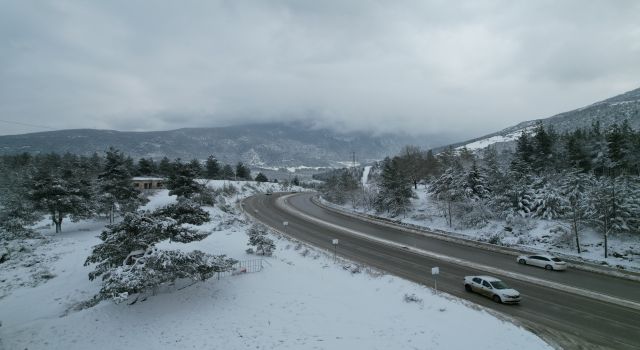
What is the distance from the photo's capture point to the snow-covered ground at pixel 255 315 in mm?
13219

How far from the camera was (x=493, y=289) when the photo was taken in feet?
65.0

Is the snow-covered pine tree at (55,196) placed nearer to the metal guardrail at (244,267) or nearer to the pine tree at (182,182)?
the pine tree at (182,182)

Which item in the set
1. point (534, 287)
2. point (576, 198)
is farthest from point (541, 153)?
point (534, 287)

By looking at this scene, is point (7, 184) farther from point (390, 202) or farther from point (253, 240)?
point (390, 202)

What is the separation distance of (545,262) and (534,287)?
6232 mm

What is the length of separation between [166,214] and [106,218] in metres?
31.6

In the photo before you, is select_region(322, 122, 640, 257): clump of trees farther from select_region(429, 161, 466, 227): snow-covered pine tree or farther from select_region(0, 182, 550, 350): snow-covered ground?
select_region(0, 182, 550, 350): snow-covered ground

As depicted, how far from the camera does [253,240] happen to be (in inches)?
1032

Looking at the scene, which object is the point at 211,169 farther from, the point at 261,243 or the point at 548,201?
the point at 548,201

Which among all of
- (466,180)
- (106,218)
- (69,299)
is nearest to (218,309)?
(69,299)

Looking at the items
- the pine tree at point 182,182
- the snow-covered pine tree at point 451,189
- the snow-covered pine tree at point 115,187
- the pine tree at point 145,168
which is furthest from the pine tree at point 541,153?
the pine tree at point 145,168

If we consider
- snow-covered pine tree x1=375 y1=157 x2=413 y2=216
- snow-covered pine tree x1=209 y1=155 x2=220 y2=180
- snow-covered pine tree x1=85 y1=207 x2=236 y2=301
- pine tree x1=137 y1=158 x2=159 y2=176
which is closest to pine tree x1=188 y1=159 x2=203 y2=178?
snow-covered pine tree x1=85 y1=207 x2=236 y2=301

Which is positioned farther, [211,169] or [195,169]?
[211,169]

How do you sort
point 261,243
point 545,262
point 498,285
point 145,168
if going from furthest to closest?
point 145,168 → point 545,262 → point 261,243 → point 498,285
